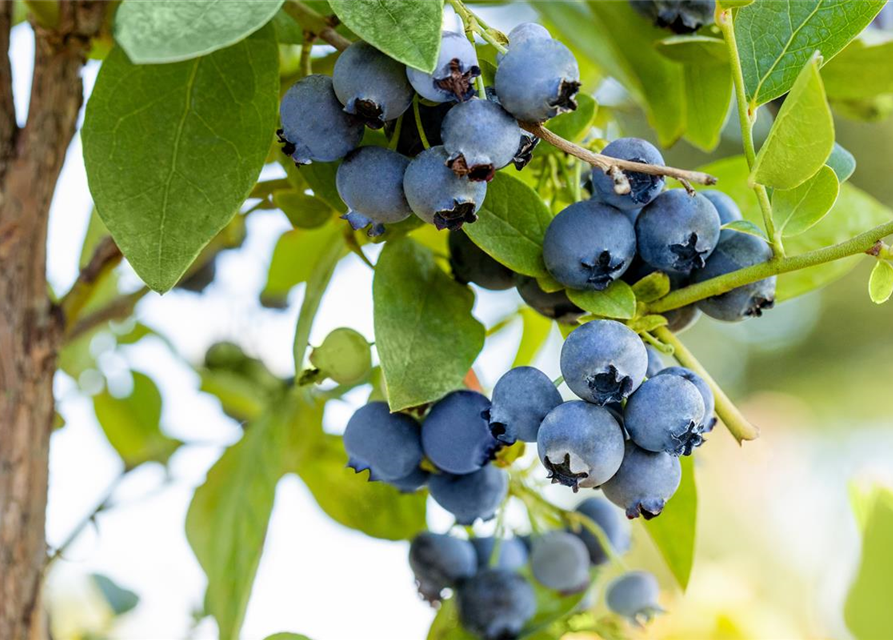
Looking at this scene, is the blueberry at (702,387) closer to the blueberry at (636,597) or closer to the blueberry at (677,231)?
the blueberry at (677,231)

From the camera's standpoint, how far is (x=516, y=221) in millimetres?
508

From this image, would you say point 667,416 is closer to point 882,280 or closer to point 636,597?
point 882,280

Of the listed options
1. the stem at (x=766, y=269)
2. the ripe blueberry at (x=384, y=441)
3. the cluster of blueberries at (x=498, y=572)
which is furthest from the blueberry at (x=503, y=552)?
the stem at (x=766, y=269)

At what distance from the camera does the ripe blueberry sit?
0.57 metres

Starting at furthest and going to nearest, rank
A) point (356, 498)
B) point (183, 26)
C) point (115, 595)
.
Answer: point (115, 595)
point (356, 498)
point (183, 26)

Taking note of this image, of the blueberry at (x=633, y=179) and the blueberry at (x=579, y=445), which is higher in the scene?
the blueberry at (x=633, y=179)

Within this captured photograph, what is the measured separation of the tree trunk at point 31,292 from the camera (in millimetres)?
680

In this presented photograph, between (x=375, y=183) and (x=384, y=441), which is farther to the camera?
(x=384, y=441)

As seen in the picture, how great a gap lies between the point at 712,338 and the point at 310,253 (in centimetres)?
607

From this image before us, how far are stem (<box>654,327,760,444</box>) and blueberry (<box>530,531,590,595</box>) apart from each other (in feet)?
1.00

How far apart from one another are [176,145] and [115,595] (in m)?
0.74

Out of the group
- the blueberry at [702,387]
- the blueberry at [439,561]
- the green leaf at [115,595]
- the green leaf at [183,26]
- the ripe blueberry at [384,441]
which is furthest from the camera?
the green leaf at [115,595]

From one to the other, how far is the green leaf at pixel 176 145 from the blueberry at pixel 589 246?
166 mm

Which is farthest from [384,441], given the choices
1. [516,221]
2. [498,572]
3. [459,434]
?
[498,572]
